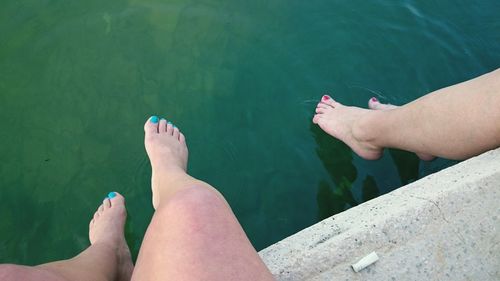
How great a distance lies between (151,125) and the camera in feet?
7.57

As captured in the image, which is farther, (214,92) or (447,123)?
(214,92)

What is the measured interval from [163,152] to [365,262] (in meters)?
1.03

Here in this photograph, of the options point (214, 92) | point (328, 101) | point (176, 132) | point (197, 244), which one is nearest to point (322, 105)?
point (328, 101)

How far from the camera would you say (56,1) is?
8.98ft

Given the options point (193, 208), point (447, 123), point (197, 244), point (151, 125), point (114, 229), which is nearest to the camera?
point (197, 244)

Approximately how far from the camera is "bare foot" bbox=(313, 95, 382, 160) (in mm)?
2213

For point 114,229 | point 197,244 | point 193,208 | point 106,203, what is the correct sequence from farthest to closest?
point 106,203
point 114,229
point 193,208
point 197,244

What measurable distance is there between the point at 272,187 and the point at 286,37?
924 mm

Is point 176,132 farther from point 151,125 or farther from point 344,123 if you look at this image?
point 344,123

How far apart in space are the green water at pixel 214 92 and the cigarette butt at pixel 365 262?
2.51 feet

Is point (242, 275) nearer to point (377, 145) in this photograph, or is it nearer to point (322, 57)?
point (377, 145)

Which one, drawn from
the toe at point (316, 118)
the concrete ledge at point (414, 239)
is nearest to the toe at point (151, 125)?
the toe at point (316, 118)

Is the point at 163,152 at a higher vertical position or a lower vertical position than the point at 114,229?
higher

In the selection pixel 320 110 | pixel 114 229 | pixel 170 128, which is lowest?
pixel 114 229
